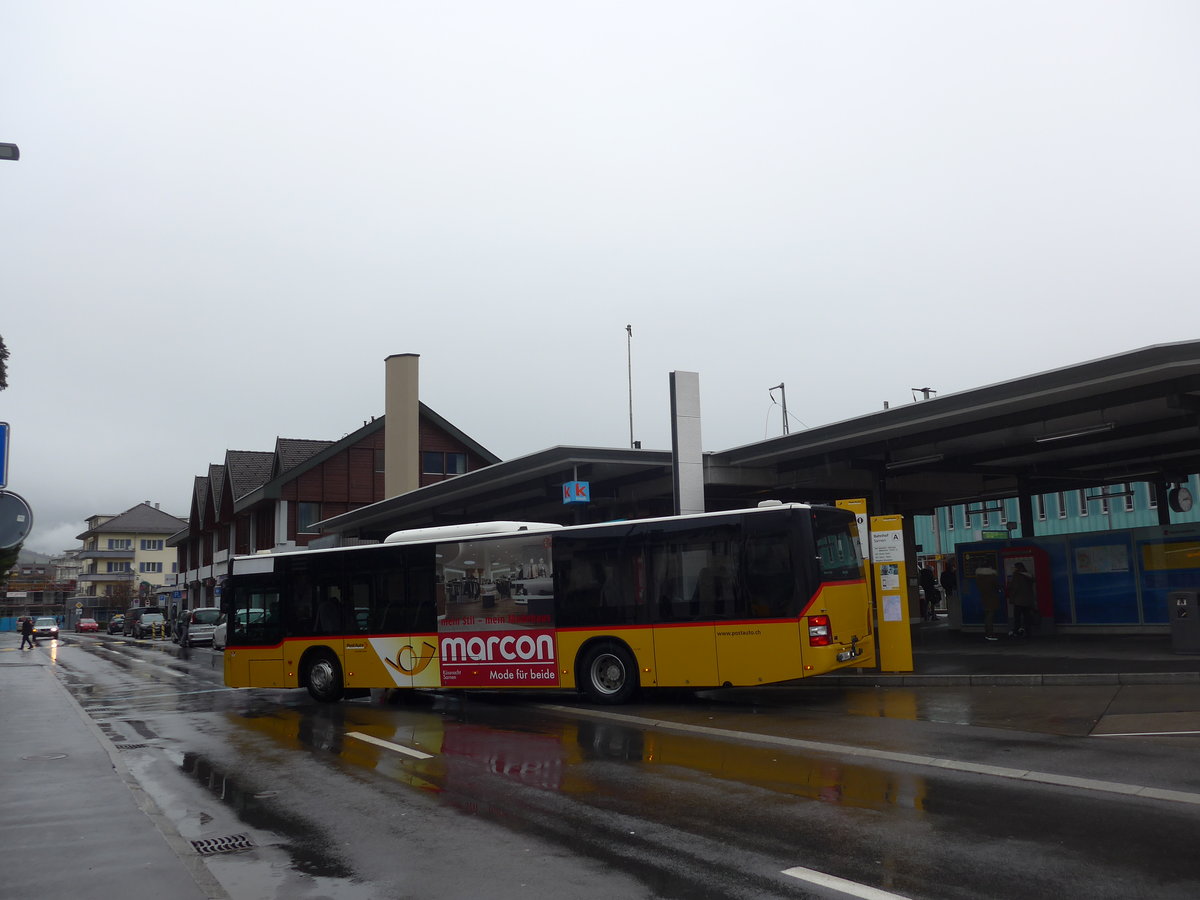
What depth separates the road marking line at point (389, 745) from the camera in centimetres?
1155

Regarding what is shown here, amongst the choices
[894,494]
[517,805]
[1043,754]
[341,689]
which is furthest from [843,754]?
[894,494]

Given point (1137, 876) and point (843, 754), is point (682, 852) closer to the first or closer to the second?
point (1137, 876)

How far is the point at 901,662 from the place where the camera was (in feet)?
55.9

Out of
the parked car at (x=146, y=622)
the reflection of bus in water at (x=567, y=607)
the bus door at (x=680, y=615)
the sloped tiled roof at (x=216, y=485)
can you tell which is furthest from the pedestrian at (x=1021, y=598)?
the parked car at (x=146, y=622)

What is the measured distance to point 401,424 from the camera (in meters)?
45.8

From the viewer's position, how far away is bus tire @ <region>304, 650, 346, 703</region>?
18.0m

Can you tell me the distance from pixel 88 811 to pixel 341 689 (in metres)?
9.28

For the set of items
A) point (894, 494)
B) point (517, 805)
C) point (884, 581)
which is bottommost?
point (517, 805)

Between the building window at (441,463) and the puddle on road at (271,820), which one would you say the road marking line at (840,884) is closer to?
the puddle on road at (271,820)

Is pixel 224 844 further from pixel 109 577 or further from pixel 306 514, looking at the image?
pixel 109 577

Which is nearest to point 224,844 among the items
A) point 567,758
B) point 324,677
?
point 567,758

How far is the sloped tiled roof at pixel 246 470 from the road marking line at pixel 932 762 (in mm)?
50638

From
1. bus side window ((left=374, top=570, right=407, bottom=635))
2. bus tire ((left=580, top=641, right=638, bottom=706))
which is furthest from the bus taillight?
bus side window ((left=374, top=570, right=407, bottom=635))

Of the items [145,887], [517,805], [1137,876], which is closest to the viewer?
[1137,876]
